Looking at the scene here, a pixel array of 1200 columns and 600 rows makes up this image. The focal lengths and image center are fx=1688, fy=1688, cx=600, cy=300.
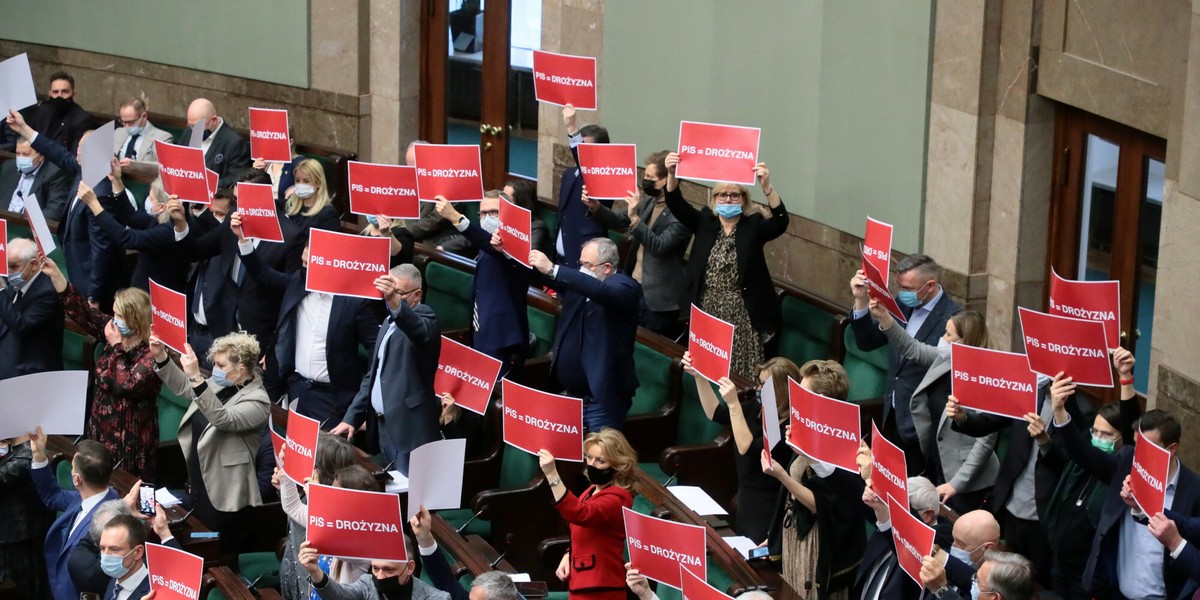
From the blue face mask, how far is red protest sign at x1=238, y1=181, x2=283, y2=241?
6.57 feet

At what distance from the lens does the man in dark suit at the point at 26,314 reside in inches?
297

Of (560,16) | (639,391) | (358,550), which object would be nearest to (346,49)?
(560,16)

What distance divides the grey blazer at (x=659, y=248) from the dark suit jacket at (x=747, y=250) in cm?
15

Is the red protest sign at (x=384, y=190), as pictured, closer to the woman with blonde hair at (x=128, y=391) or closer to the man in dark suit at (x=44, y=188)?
the woman with blonde hair at (x=128, y=391)

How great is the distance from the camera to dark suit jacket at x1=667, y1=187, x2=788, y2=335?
765 centimetres

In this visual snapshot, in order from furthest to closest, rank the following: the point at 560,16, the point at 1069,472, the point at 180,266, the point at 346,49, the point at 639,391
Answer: the point at 346,49, the point at 560,16, the point at 180,266, the point at 639,391, the point at 1069,472

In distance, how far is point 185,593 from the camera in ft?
18.1

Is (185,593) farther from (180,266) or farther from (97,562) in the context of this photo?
(180,266)

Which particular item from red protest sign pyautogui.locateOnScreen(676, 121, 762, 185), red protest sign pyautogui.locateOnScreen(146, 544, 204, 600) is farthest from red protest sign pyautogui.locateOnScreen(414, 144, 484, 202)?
red protest sign pyautogui.locateOnScreen(146, 544, 204, 600)

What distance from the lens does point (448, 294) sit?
29.1 ft

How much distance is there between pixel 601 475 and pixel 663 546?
0.60 meters

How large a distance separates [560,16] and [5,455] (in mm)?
4897

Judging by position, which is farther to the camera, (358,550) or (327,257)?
(327,257)

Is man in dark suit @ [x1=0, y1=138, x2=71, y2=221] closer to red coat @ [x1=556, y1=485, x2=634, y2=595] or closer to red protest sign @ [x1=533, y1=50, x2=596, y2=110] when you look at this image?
red protest sign @ [x1=533, y1=50, x2=596, y2=110]
